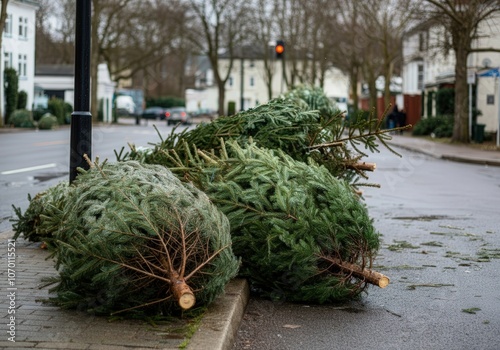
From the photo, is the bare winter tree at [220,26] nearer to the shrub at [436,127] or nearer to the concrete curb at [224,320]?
the shrub at [436,127]

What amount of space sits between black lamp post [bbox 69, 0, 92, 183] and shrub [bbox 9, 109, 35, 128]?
4452 cm

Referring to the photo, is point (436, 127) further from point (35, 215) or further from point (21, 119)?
point (35, 215)

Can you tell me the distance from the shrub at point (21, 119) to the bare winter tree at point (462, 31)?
25.3 metres

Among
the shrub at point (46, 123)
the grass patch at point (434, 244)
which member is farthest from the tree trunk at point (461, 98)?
the grass patch at point (434, 244)

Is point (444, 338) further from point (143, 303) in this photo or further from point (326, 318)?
point (143, 303)

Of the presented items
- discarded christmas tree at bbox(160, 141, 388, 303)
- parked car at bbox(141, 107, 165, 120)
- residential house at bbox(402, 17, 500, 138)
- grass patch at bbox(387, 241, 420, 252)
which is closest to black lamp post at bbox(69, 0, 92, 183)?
discarded christmas tree at bbox(160, 141, 388, 303)

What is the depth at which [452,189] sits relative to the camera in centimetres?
1708

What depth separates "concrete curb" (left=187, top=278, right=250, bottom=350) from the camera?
185 inches

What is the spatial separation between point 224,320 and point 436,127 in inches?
1605

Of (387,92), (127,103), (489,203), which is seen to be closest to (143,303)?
(489,203)

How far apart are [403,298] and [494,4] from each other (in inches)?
1233

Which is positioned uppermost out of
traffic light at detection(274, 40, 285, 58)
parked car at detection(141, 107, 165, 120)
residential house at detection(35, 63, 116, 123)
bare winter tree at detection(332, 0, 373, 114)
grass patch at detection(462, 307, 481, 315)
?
bare winter tree at detection(332, 0, 373, 114)

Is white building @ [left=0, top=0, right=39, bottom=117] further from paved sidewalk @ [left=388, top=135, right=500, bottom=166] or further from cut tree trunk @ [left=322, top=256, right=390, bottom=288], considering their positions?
cut tree trunk @ [left=322, top=256, right=390, bottom=288]

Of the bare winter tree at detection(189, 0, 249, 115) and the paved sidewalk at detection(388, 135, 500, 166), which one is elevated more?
the bare winter tree at detection(189, 0, 249, 115)
